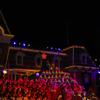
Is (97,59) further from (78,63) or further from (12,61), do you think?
(12,61)

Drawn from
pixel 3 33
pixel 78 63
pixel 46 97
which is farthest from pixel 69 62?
pixel 46 97

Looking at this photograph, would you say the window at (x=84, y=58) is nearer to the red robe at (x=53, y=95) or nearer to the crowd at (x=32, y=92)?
the crowd at (x=32, y=92)

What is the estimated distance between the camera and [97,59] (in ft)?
123

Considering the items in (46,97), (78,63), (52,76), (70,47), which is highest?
(70,47)

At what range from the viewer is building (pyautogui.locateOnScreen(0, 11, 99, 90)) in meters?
24.5

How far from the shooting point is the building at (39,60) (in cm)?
2455

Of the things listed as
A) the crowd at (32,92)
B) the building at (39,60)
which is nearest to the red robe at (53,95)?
the crowd at (32,92)

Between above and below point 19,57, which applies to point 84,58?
above

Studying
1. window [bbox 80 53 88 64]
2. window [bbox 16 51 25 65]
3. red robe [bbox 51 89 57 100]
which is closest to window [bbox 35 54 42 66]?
window [bbox 16 51 25 65]

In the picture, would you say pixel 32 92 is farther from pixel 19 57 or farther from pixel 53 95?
pixel 19 57

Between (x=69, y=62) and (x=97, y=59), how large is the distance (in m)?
10.7

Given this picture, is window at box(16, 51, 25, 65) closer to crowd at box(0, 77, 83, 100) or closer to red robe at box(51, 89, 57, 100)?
crowd at box(0, 77, 83, 100)

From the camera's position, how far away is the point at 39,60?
2672 cm

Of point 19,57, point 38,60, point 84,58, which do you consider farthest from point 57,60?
point 19,57
